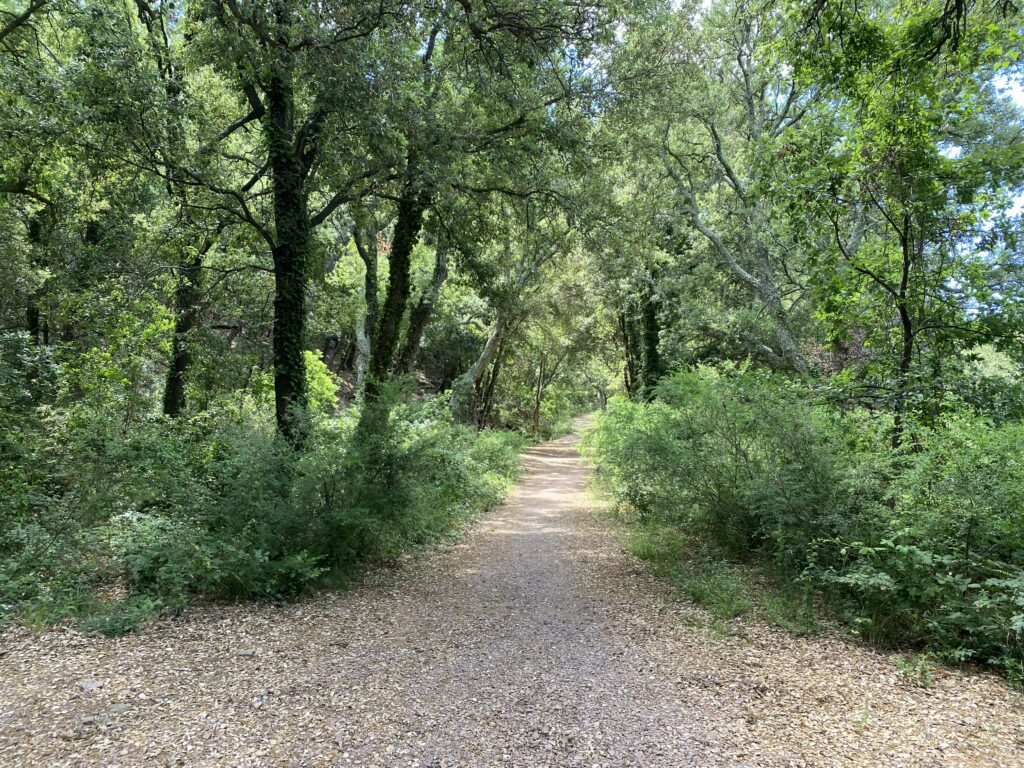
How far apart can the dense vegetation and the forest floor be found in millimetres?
604

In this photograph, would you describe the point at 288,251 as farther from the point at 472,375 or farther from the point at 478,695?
the point at 472,375

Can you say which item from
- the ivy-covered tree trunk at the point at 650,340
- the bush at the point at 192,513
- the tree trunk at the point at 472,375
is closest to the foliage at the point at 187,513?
the bush at the point at 192,513

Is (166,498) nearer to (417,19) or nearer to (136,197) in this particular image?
(136,197)

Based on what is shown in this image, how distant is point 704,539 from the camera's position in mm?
7914

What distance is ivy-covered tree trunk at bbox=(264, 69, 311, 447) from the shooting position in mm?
7617

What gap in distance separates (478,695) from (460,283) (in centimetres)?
907

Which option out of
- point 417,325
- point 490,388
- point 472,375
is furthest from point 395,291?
point 490,388

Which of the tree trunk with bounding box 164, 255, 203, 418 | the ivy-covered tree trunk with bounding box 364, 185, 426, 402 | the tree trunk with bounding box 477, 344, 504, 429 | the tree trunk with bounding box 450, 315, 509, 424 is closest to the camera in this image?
the ivy-covered tree trunk with bounding box 364, 185, 426, 402

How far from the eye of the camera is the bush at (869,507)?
4.07m

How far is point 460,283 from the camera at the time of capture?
38.1 ft

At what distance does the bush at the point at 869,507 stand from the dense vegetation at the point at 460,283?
0.04m

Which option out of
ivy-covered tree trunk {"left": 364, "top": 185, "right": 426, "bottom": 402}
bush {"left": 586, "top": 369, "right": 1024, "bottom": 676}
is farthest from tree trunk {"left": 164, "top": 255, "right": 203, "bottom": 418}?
bush {"left": 586, "top": 369, "right": 1024, "bottom": 676}

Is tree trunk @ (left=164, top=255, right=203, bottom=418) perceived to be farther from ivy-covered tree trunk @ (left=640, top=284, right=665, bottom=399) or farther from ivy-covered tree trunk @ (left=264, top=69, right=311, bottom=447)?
ivy-covered tree trunk @ (left=640, top=284, right=665, bottom=399)

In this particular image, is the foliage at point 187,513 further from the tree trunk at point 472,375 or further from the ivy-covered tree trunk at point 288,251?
the tree trunk at point 472,375
